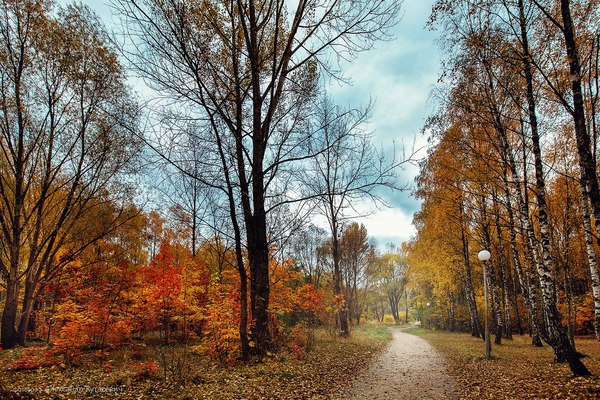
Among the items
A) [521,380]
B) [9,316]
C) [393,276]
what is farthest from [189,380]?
[393,276]

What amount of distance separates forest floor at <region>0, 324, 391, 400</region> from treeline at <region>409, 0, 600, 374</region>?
5152 millimetres

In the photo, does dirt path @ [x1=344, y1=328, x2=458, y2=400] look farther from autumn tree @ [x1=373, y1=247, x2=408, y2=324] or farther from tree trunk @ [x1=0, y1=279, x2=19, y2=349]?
autumn tree @ [x1=373, y1=247, x2=408, y2=324]

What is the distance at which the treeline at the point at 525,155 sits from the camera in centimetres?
650

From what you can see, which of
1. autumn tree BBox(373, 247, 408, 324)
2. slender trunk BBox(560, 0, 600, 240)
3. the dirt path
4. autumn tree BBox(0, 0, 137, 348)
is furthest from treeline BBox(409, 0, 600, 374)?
autumn tree BBox(373, 247, 408, 324)

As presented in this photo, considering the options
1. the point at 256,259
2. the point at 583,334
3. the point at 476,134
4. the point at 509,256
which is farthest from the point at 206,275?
the point at 583,334

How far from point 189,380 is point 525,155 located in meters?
10.8

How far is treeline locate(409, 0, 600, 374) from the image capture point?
6.50 m

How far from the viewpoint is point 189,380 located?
554 cm

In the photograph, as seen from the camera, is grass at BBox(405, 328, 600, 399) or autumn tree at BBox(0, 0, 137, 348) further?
autumn tree at BBox(0, 0, 137, 348)

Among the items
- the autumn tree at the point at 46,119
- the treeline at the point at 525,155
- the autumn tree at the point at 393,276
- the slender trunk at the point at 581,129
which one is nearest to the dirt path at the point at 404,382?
the treeline at the point at 525,155

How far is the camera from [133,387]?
5141mm

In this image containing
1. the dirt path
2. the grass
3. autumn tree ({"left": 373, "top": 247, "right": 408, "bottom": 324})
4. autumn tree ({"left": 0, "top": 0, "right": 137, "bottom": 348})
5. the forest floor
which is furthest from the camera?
autumn tree ({"left": 373, "top": 247, "right": 408, "bottom": 324})

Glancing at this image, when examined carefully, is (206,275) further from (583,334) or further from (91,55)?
(583,334)

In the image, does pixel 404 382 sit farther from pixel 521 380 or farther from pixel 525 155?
pixel 525 155
